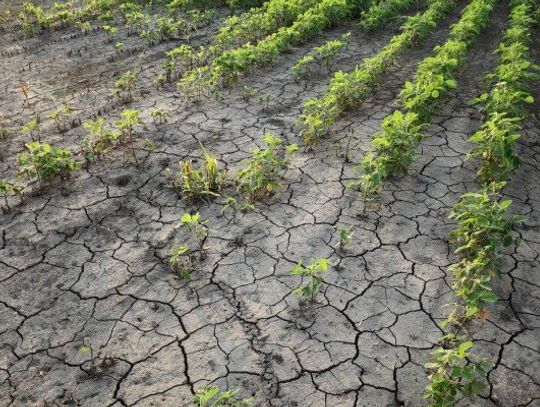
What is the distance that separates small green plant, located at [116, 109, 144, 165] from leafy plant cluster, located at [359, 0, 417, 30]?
5111 millimetres

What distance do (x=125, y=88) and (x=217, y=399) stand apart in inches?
202

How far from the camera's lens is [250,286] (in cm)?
350

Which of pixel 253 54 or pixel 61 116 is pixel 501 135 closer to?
pixel 253 54

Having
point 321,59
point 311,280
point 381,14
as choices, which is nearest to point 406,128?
point 311,280

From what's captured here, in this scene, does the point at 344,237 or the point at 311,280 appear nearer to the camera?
the point at 311,280

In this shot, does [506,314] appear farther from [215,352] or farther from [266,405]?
[215,352]

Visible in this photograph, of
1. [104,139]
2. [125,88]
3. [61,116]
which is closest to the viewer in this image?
[104,139]

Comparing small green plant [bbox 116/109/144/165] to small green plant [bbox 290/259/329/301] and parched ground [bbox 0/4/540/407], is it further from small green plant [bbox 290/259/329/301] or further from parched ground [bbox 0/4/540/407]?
small green plant [bbox 290/259/329/301]

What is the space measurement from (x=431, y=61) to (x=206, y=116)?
2.84 m

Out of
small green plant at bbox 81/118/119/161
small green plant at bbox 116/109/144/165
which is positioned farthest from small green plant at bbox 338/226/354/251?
small green plant at bbox 81/118/119/161

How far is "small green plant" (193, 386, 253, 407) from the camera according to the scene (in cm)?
251

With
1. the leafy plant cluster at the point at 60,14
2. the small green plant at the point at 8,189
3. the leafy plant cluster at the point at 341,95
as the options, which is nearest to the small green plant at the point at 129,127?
the small green plant at the point at 8,189

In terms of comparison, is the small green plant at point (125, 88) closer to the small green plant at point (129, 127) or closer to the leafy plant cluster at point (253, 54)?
the leafy plant cluster at point (253, 54)

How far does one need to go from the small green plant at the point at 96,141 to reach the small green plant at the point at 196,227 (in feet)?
5.27
